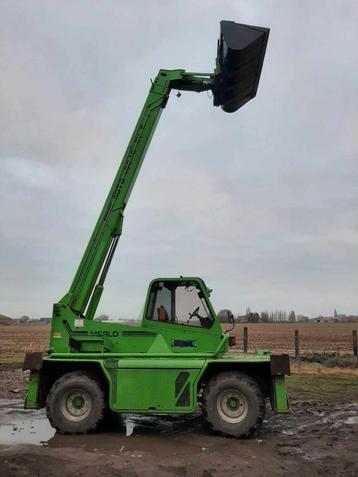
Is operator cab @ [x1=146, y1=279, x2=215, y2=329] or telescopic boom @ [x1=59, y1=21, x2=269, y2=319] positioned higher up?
telescopic boom @ [x1=59, y1=21, x2=269, y2=319]

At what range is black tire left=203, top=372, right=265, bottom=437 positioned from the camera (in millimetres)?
8164

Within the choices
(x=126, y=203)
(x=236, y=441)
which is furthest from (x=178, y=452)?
(x=126, y=203)

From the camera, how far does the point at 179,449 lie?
748cm

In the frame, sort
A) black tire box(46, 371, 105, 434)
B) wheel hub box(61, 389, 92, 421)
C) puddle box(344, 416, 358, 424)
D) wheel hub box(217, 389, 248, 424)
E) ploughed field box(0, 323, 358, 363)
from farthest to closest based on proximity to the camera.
→ ploughed field box(0, 323, 358, 363)
puddle box(344, 416, 358, 424)
wheel hub box(61, 389, 92, 421)
black tire box(46, 371, 105, 434)
wheel hub box(217, 389, 248, 424)

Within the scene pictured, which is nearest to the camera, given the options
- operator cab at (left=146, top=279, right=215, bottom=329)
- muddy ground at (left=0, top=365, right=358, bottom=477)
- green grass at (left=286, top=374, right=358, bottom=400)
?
muddy ground at (left=0, top=365, right=358, bottom=477)

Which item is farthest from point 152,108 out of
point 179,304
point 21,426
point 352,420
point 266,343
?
point 266,343

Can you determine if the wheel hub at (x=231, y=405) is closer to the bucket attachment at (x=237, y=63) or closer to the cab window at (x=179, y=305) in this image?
the cab window at (x=179, y=305)

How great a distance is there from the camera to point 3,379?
48.6 feet

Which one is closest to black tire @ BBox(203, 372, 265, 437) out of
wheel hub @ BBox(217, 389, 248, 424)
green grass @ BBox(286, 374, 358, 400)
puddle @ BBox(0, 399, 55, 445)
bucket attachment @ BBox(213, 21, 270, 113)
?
wheel hub @ BBox(217, 389, 248, 424)

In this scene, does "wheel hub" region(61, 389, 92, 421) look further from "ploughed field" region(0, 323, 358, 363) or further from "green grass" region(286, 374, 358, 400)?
"green grass" region(286, 374, 358, 400)

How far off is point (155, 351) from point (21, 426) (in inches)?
115

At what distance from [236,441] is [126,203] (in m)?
5.06

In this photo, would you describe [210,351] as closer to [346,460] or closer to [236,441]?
[236,441]

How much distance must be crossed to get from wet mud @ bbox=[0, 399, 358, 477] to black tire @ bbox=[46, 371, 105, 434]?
24 centimetres
